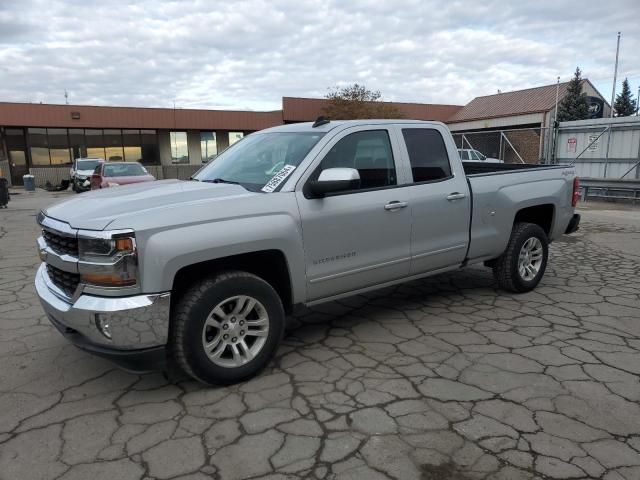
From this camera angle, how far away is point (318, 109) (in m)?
35.9

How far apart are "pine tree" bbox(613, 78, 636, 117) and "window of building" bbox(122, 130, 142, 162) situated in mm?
47839

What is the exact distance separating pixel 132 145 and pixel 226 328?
32.2m

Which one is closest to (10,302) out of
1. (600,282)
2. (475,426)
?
(475,426)

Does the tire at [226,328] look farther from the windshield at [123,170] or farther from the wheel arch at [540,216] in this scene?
the windshield at [123,170]

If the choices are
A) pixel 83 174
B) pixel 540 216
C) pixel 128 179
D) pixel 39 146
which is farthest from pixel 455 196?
pixel 39 146

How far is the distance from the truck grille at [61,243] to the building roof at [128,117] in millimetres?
30085

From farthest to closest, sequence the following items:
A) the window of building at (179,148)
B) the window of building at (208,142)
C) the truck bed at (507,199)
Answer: the window of building at (208,142)
the window of building at (179,148)
the truck bed at (507,199)

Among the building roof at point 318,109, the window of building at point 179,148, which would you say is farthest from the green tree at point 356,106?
the window of building at point 179,148

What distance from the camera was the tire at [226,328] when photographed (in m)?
3.24

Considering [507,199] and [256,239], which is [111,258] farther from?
[507,199]

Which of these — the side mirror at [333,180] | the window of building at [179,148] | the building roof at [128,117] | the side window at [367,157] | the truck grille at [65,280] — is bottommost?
the truck grille at [65,280]

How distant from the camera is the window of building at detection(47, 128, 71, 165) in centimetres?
3091

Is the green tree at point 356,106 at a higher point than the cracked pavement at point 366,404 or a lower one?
higher

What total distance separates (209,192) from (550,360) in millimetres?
2926
